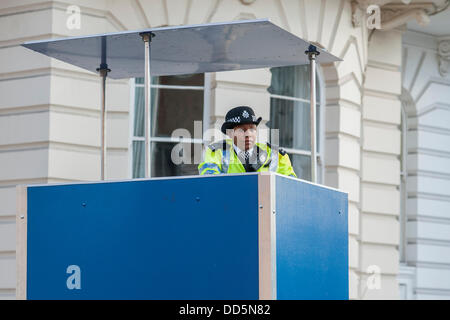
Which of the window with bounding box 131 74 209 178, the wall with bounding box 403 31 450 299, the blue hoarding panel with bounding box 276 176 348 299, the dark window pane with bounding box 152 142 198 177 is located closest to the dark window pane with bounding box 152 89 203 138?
the window with bounding box 131 74 209 178

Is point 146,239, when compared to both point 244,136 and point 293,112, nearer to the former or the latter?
point 244,136

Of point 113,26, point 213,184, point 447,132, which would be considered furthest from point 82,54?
point 447,132

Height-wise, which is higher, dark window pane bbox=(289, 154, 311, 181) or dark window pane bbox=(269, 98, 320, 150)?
dark window pane bbox=(269, 98, 320, 150)

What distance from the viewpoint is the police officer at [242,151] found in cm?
748

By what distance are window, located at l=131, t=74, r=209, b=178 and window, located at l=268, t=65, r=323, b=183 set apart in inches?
42.1

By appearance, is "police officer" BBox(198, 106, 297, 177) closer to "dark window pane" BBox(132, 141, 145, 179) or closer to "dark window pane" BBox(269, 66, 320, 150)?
"dark window pane" BBox(132, 141, 145, 179)

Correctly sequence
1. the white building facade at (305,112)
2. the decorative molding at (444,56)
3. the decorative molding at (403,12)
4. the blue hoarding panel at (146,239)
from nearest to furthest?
Result: the blue hoarding panel at (146,239)
the white building facade at (305,112)
the decorative molding at (403,12)
the decorative molding at (444,56)

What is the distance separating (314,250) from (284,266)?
22.2 inches

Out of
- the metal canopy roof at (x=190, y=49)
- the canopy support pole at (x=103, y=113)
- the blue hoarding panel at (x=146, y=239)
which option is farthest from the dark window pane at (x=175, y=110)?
the blue hoarding panel at (x=146, y=239)

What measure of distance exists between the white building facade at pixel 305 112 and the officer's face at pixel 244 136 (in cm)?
452

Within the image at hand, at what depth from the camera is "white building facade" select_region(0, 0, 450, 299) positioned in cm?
1190

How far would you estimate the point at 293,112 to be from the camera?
13352 millimetres

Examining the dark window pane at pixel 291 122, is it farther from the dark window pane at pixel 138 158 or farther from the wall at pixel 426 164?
the wall at pixel 426 164

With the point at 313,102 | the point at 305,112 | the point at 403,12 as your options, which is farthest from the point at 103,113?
the point at 403,12
